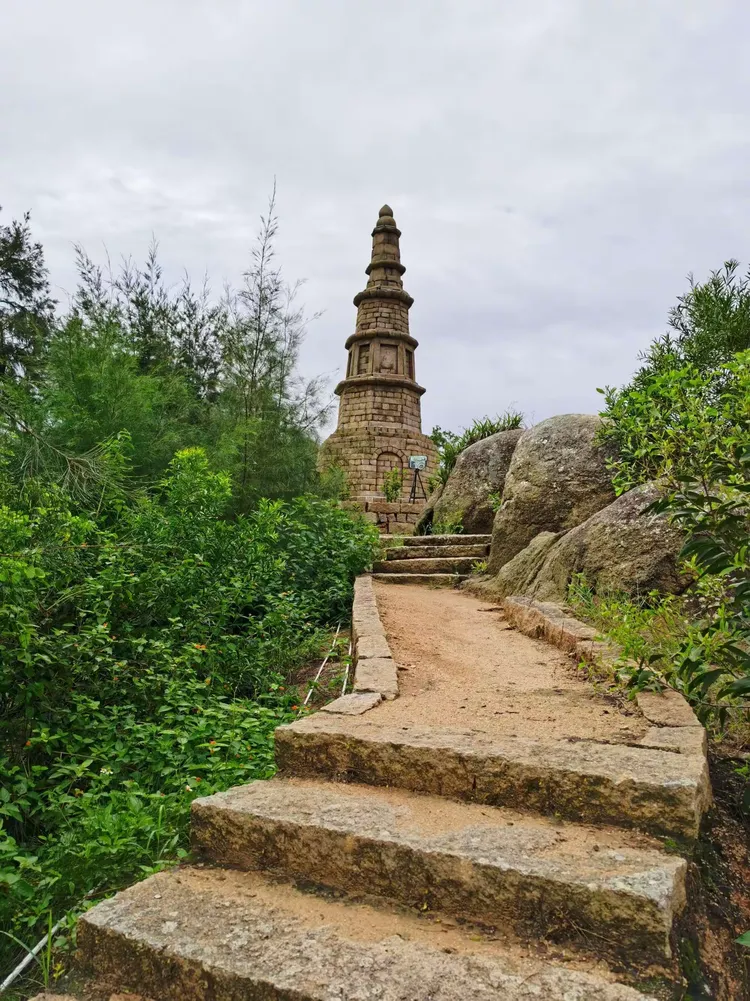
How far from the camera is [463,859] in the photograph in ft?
5.21

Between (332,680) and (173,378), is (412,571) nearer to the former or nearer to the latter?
(173,378)

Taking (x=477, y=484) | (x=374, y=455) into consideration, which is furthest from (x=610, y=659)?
(x=374, y=455)

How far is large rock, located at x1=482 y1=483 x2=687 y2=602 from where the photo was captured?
4504 mm

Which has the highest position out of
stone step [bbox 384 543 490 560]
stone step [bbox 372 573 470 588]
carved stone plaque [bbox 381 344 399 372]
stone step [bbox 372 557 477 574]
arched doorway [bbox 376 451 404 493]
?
carved stone plaque [bbox 381 344 399 372]

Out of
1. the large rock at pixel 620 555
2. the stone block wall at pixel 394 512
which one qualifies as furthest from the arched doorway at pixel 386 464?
the large rock at pixel 620 555

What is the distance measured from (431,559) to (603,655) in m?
6.07

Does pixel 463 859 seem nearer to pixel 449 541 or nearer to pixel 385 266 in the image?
pixel 449 541

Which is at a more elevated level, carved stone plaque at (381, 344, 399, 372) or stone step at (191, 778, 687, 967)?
carved stone plaque at (381, 344, 399, 372)

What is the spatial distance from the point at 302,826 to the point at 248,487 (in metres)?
6.33

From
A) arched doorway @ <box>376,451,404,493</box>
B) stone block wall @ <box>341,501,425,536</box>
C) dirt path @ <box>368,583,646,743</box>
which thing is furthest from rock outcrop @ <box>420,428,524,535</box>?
arched doorway @ <box>376,451,404,493</box>

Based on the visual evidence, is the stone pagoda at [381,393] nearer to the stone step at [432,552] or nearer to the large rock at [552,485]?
the stone step at [432,552]

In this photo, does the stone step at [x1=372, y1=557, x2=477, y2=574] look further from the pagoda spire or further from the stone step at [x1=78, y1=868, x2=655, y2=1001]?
the pagoda spire

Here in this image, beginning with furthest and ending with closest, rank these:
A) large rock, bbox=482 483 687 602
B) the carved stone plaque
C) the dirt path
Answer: the carved stone plaque < large rock, bbox=482 483 687 602 < the dirt path

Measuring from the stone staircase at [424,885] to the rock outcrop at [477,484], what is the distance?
9161 mm
